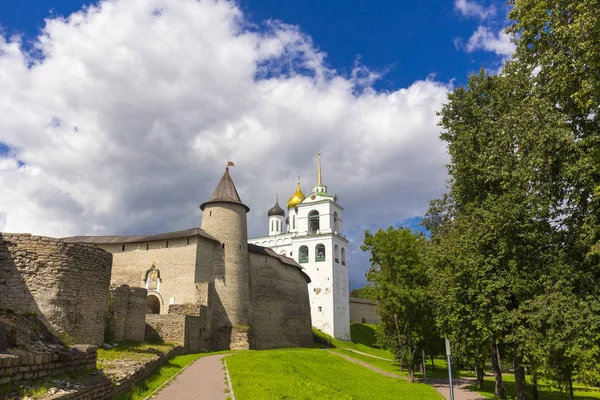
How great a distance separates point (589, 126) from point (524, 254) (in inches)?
165

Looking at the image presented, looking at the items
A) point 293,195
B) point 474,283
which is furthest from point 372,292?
point 293,195

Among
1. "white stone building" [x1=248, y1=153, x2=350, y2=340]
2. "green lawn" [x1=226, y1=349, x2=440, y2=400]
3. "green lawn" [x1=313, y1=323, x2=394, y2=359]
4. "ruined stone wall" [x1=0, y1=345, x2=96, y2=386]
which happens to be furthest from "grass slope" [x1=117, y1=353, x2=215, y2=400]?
"white stone building" [x1=248, y1=153, x2=350, y2=340]

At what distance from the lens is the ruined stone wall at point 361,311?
70.5 m

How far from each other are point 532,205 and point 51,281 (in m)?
15.0

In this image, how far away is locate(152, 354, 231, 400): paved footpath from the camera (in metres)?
10.8

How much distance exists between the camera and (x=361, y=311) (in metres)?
72.1

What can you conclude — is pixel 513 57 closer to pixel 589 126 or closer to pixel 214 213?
pixel 589 126

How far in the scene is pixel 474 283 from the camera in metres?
14.4

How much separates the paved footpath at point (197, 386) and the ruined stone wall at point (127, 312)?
5101 millimetres

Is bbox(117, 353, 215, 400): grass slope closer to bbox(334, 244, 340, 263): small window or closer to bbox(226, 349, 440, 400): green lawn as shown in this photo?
bbox(226, 349, 440, 400): green lawn

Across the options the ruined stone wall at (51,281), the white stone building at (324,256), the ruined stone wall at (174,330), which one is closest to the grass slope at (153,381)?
the ruined stone wall at (51,281)

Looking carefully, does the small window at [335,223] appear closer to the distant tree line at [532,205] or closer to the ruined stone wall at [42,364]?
the distant tree line at [532,205]

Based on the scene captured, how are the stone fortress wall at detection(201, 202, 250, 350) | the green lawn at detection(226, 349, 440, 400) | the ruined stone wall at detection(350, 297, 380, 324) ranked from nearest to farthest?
the green lawn at detection(226, 349, 440, 400) < the stone fortress wall at detection(201, 202, 250, 350) < the ruined stone wall at detection(350, 297, 380, 324)

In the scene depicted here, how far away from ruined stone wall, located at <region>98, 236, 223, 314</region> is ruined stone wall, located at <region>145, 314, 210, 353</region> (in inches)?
143
